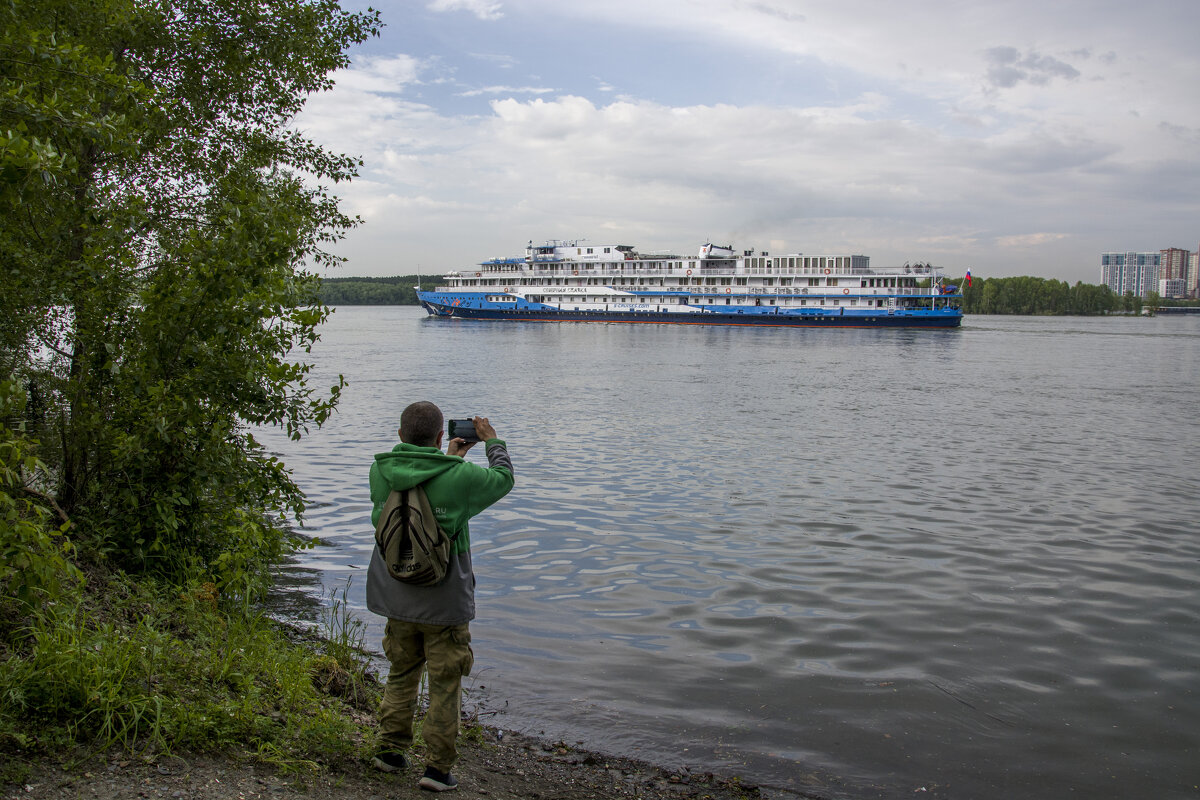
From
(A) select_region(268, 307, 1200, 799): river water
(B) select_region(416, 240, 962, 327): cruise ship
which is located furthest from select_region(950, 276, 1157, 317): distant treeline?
(A) select_region(268, 307, 1200, 799): river water

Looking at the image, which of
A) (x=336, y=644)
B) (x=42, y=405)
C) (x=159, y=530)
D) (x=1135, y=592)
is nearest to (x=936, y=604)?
(x=1135, y=592)

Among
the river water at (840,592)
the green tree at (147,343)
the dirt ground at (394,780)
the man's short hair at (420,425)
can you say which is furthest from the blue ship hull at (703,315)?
the man's short hair at (420,425)

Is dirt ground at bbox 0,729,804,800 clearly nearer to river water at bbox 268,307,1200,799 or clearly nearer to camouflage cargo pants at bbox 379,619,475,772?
camouflage cargo pants at bbox 379,619,475,772

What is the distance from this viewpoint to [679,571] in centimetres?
966

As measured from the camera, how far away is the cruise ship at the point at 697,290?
80562 millimetres

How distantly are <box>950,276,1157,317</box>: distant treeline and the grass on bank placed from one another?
17409cm

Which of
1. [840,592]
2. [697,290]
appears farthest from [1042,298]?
[840,592]

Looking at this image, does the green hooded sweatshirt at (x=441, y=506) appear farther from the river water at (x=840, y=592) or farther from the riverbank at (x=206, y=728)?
the river water at (x=840, y=592)

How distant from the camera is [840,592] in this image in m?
8.98

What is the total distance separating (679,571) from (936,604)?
2.66 m

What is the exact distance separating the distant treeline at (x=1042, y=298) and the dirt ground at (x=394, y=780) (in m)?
173

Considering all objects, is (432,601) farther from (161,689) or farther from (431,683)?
(161,689)

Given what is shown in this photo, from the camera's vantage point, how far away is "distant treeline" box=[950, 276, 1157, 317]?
539ft

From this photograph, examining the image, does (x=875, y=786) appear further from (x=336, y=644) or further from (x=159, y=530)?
(x=159, y=530)
